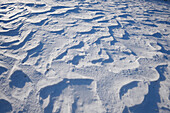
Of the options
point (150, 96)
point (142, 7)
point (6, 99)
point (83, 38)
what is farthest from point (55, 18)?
point (142, 7)

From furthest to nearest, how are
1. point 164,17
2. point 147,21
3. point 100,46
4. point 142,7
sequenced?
point 142,7 < point 164,17 < point 147,21 < point 100,46

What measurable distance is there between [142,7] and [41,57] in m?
3.49

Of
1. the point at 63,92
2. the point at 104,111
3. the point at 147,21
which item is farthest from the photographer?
the point at 147,21

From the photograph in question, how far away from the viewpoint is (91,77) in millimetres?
1554

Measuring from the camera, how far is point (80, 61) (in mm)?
1742

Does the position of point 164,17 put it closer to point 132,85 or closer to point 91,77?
point 132,85

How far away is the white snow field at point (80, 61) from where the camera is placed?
Answer: 4.46ft

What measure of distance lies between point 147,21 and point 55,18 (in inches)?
89.5

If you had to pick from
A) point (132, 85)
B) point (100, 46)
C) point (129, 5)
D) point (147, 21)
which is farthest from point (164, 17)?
point (132, 85)

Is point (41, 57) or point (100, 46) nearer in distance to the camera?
point (41, 57)

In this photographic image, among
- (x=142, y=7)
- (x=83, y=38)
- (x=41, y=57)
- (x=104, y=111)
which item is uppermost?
(x=142, y=7)

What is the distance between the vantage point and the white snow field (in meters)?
1.36

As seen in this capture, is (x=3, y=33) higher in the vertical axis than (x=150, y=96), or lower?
higher

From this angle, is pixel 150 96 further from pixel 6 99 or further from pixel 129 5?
pixel 129 5
